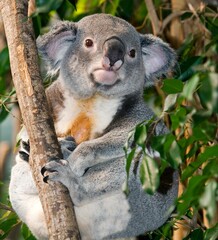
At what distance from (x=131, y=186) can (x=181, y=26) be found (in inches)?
83.9

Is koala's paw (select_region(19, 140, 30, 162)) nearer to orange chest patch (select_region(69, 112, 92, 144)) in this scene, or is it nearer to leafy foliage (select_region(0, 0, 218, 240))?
orange chest patch (select_region(69, 112, 92, 144))

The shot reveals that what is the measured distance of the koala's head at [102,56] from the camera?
10.9 feet

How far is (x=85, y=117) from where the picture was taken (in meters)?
3.49

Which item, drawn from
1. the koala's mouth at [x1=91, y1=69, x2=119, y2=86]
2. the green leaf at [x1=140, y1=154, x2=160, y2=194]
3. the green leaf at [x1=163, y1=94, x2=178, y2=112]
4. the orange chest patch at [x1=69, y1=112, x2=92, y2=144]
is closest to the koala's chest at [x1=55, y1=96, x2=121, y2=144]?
the orange chest patch at [x1=69, y1=112, x2=92, y2=144]

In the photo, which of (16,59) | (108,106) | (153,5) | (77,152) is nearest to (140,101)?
(108,106)

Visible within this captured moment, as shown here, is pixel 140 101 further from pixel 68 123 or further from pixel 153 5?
pixel 153 5

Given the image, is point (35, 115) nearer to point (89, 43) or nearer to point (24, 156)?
point (24, 156)

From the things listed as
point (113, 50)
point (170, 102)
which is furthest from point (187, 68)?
point (170, 102)

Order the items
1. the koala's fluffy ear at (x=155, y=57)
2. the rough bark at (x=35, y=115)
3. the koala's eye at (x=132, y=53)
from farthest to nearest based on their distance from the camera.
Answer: the koala's fluffy ear at (x=155, y=57), the koala's eye at (x=132, y=53), the rough bark at (x=35, y=115)

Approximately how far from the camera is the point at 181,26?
495 centimetres

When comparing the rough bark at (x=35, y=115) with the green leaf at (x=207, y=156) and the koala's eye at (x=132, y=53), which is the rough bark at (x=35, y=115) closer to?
the green leaf at (x=207, y=156)

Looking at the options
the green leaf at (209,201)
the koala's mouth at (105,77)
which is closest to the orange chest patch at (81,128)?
the koala's mouth at (105,77)

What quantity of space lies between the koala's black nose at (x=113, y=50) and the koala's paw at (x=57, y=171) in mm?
611

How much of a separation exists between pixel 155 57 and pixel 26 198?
3.69ft
